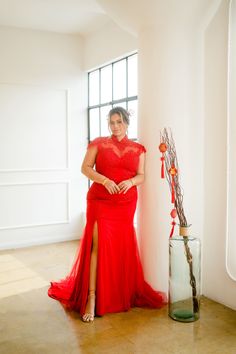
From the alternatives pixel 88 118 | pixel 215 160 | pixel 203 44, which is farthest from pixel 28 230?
pixel 203 44

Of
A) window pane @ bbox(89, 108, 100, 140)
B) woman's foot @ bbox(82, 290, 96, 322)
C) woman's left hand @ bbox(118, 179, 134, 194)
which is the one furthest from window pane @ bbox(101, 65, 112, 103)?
woman's foot @ bbox(82, 290, 96, 322)

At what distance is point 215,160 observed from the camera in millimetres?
3139

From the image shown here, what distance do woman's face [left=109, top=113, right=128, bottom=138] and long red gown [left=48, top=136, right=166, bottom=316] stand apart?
0.20 feet

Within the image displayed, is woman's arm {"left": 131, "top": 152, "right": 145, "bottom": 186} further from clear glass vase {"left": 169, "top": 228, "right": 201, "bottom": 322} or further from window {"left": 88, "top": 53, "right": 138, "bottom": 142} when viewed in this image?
window {"left": 88, "top": 53, "right": 138, "bottom": 142}

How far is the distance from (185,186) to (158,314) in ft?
3.31

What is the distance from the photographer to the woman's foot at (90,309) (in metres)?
2.86

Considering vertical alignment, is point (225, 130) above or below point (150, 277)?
above

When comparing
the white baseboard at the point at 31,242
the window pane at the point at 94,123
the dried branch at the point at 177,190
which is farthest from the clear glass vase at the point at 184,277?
the window pane at the point at 94,123

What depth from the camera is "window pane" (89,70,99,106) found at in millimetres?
5512

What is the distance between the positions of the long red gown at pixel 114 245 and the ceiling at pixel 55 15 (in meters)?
2.05

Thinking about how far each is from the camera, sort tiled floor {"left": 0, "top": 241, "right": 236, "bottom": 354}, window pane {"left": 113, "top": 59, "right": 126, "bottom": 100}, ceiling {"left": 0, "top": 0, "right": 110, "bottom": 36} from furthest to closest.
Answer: window pane {"left": 113, "top": 59, "right": 126, "bottom": 100} < ceiling {"left": 0, "top": 0, "right": 110, "bottom": 36} < tiled floor {"left": 0, "top": 241, "right": 236, "bottom": 354}

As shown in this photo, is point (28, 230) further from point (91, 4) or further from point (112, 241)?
point (91, 4)

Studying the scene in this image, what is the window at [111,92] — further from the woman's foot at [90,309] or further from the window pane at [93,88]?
the woman's foot at [90,309]

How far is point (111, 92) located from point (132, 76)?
534 mm
